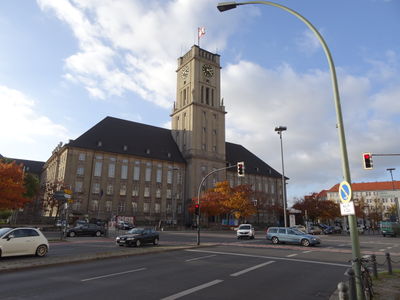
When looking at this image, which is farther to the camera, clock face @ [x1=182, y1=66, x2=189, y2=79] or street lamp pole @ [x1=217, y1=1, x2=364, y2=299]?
clock face @ [x1=182, y1=66, x2=189, y2=79]

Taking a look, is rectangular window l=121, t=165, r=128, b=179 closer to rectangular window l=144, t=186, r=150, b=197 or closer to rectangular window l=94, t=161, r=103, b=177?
rectangular window l=94, t=161, r=103, b=177

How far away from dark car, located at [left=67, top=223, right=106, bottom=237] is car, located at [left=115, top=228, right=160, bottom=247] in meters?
11.4

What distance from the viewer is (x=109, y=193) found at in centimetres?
6347

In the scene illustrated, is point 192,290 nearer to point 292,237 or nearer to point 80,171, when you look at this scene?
point 292,237

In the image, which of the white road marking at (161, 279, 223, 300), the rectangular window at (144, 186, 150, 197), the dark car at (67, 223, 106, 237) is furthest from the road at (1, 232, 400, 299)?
the rectangular window at (144, 186, 150, 197)

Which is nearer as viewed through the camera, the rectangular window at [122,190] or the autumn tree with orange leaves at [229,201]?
the autumn tree with orange leaves at [229,201]

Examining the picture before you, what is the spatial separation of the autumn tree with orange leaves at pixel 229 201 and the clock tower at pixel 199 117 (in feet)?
44.9

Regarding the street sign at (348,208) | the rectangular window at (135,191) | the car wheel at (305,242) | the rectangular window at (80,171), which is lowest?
the car wheel at (305,242)

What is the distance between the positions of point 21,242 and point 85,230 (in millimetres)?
18981

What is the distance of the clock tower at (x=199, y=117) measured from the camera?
75.2m

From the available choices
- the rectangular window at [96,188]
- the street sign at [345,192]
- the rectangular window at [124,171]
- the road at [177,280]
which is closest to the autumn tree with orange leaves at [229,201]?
the rectangular window at [124,171]

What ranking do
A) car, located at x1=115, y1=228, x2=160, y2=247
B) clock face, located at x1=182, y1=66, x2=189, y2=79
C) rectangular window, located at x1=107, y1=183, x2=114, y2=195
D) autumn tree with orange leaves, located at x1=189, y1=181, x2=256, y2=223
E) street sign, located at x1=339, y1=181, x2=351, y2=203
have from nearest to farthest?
street sign, located at x1=339, y1=181, x2=351, y2=203 → car, located at x1=115, y1=228, x2=160, y2=247 → autumn tree with orange leaves, located at x1=189, y1=181, x2=256, y2=223 → rectangular window, located at x1=107, y1=183, x2=114, y2=195 → clock face, located at x1=182, y1=66, x2=189, y2=79

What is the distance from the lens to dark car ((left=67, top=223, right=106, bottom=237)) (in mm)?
32469

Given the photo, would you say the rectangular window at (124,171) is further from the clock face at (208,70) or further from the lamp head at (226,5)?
the lamp head at (226,5)
